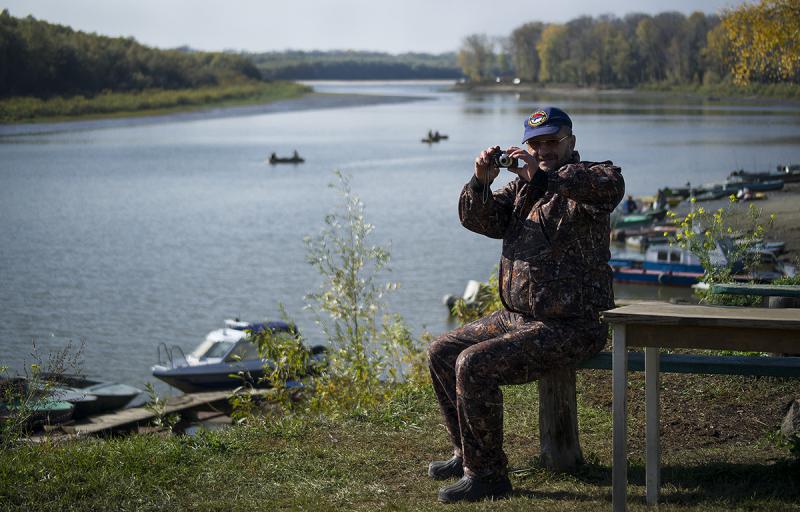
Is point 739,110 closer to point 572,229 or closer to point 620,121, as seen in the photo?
point 620,121

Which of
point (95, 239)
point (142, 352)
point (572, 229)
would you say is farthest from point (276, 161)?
point (572, 229)

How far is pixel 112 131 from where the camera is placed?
259ft

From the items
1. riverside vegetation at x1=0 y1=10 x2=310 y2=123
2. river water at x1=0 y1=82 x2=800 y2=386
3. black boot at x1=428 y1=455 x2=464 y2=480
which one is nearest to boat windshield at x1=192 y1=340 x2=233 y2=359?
river water at x1=0 y1=82 x2=800 y2=386

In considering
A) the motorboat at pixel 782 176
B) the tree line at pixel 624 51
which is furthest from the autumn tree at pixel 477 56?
the motorboat at pixel 782 176

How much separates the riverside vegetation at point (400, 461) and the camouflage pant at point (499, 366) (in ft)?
0.81

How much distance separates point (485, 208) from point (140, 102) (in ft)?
274

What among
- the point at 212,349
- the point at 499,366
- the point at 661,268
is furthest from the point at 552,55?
the point at 499,366

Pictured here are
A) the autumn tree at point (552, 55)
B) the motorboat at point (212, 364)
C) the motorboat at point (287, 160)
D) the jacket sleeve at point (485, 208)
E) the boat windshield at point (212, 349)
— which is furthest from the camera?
the autumn tree at point (552, 55)

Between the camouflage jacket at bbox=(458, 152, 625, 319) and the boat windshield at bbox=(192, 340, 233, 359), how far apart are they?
12.3 meters

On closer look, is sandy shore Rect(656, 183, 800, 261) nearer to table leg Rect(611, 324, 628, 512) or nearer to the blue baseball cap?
the blue baseball cap

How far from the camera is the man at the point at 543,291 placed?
4.57m

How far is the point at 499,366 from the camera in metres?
4.58

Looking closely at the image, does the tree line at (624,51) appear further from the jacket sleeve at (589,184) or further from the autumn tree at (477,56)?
the jacket sleeve at (589,184)

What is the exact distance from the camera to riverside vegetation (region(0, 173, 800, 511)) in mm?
4625
